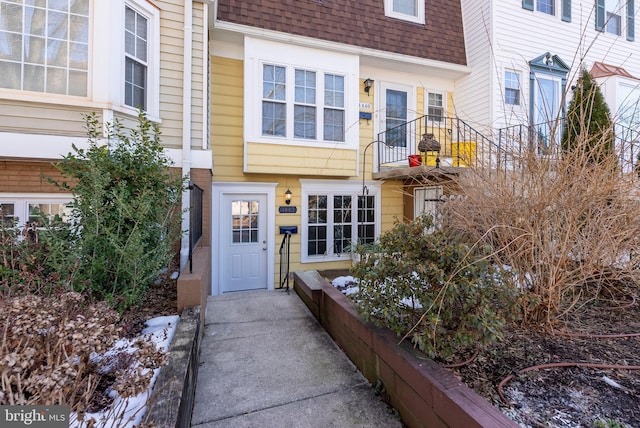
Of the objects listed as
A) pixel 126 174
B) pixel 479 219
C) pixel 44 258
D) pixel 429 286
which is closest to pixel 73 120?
pixel 126 174

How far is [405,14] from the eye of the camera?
794cm

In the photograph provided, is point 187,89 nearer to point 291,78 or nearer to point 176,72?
point 176,72

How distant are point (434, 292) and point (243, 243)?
5259 mm

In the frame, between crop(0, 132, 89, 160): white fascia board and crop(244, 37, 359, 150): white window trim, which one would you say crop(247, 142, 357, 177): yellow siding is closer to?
crop(244, 37, 359, 150): white window trim

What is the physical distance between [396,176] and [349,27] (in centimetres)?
354

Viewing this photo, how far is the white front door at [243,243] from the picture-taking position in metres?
6.75

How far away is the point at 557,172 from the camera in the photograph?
2984mm

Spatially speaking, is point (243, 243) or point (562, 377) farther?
point (243, 243)

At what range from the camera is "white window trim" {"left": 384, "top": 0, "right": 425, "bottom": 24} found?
770cm

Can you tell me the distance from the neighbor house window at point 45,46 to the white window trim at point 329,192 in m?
4.35

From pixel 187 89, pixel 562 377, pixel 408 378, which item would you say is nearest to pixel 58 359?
pixel 408 378

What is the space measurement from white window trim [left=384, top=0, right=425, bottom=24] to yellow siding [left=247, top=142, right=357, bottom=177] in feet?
11.8

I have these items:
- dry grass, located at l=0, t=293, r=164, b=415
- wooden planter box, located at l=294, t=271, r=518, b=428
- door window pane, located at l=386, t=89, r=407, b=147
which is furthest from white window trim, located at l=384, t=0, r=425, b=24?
dry grass, located at l=0, t=293, r=164, b=415

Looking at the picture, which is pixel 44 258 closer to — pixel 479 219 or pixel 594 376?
pixel 479 219
